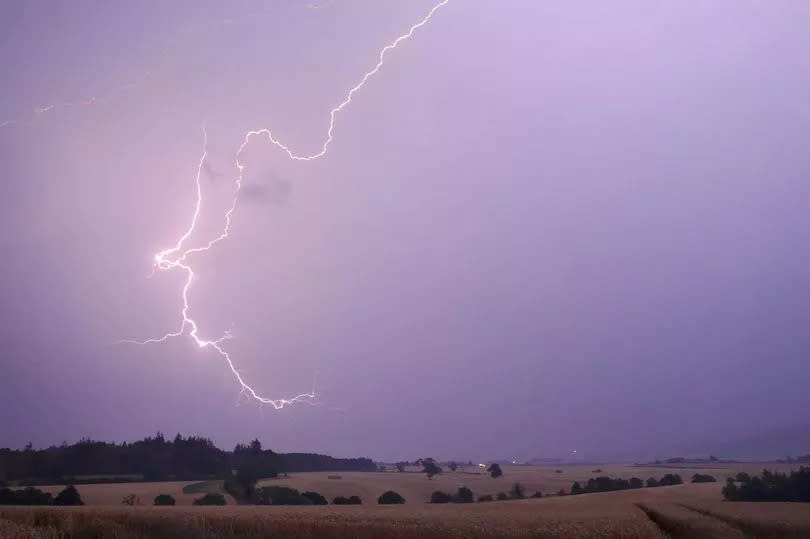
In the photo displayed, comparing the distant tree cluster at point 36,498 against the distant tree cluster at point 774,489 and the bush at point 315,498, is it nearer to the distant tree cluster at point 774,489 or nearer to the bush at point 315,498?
the bush at point 315,498

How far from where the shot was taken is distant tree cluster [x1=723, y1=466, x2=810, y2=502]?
2759 cm

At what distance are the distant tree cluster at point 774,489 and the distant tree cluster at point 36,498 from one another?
2701 cm

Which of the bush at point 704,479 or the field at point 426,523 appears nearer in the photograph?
the field at point 426,523

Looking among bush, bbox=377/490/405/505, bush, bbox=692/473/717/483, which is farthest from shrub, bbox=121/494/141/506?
bush, bbox=692/473/717/483

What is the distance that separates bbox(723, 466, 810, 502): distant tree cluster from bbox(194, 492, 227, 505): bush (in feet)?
74.0

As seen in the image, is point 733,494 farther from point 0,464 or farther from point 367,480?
point 0,464

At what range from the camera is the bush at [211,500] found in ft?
110

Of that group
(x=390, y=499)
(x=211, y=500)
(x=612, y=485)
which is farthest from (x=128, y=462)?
(x=612, y=485)

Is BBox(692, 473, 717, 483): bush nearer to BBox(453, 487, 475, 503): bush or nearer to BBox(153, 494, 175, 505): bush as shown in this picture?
BBox(453, 487, 475, 503): bush

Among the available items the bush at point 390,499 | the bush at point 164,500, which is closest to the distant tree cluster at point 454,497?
the bush at point 390,499

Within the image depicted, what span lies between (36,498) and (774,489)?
3052 cm

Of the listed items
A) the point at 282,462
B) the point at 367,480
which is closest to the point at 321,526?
the point at 367,480

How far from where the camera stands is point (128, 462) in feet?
164

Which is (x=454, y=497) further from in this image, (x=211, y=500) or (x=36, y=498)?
(x=36, y=498)
